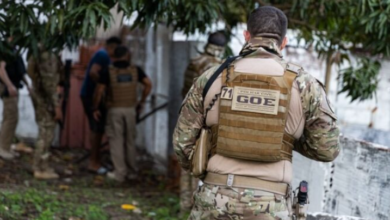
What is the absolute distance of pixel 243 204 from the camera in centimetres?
356

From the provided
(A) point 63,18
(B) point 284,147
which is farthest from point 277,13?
(A) point 63,18

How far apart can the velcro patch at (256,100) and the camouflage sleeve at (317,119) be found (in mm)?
158

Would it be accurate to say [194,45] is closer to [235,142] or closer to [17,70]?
[17,70]

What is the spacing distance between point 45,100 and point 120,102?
110 cm

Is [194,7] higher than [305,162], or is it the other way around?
[194,7]

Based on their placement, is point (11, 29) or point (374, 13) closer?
point (11, 29)

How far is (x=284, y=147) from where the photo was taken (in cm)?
359

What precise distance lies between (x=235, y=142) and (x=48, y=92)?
5.33 meters

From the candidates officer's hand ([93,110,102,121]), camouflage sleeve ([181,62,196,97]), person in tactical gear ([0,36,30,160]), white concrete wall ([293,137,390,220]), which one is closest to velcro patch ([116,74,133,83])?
officer's hand ([93,110,102,121])

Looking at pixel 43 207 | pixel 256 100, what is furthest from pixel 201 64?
pixel 256 100

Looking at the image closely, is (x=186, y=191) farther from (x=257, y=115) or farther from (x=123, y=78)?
(x=257, y=115)

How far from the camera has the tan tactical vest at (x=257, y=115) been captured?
3498mm

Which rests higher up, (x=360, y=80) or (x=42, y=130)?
(x=360, y=80)

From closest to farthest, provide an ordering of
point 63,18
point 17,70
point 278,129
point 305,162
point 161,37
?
point 278,129, point 63,18, point 305,162, point 17,70, point 161,37
